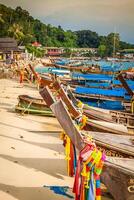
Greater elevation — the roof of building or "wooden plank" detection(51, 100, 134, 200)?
the roof of building

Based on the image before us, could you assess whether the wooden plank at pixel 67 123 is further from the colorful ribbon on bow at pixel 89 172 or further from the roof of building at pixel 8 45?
the roof of building at pixel 8 45

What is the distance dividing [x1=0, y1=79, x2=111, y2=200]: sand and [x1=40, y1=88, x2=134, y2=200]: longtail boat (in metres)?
1.34

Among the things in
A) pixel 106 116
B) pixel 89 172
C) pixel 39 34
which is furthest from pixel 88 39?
pixel 89 172

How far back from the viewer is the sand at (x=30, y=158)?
689cm

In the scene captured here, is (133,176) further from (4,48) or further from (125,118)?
(4,48)

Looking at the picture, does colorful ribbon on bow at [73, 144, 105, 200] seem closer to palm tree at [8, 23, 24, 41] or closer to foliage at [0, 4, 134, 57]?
foliage at [0, 4, 134, 57]

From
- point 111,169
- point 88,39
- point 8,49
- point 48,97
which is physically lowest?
point 111,169

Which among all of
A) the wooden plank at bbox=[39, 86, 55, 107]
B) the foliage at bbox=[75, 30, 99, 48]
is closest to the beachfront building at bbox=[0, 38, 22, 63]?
the wooden plank at bbox=[39, 86, 55, 107]

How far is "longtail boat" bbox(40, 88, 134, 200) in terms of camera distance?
5.44 meters

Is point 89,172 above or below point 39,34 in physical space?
below

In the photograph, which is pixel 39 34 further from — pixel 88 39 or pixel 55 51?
pixel 88 39

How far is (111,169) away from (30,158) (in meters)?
3.80

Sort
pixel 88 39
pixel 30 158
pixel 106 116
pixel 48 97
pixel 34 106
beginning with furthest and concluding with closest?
pixel 88 39 → pixel 34 106 → pixel 106 116 → pixel 30 158 → pixel 48 97

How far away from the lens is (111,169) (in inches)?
219
